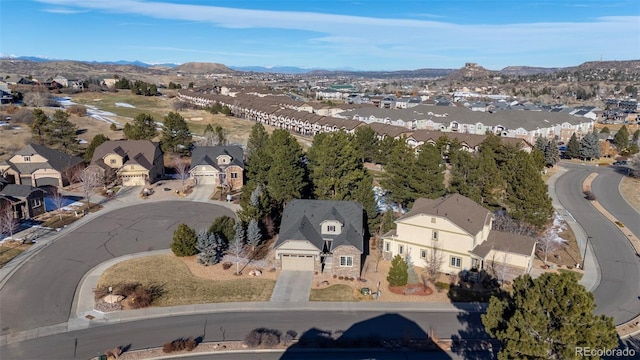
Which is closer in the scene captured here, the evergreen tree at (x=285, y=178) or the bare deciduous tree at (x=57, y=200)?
the evergreen tree at (x=285, y=178)

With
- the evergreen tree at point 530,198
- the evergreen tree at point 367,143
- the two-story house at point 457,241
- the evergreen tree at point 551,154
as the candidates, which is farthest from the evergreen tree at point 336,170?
the evergreen tree at point 551,154

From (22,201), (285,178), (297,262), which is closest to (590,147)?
(285,178)

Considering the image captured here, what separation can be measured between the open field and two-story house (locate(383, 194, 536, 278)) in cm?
1251

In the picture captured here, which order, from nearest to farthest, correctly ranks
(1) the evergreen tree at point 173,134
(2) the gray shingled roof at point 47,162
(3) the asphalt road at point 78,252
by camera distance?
(3) the asphalt road at point 78,252 → (2) the gray shingled roof at point 47,162 → (1) the evergreen tree at point 173,134

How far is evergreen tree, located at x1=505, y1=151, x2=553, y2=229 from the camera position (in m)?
39.6

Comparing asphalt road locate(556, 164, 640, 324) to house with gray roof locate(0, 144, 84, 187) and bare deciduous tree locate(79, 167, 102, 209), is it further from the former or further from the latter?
house with gray roof locate(0, 144, 84, 187)

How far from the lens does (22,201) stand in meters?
44.7

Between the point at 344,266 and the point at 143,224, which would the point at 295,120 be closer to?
the point at 143,224

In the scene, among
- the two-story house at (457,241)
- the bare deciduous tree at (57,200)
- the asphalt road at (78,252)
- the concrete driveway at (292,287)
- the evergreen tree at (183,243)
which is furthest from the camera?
the bare deciduous tree at (57,200)

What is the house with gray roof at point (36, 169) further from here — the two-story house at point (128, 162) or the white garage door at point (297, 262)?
the white garage door at point (297, 262)

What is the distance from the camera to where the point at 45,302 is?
29.5 metres

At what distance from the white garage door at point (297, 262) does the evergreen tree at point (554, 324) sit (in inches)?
703

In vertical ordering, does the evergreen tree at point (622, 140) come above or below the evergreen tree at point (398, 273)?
above

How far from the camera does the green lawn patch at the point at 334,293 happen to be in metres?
30.6
